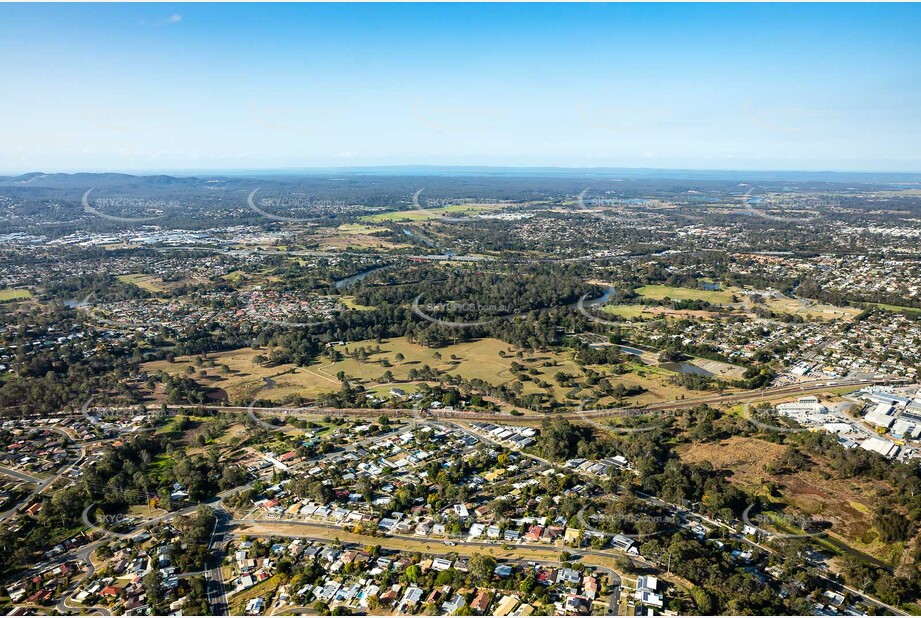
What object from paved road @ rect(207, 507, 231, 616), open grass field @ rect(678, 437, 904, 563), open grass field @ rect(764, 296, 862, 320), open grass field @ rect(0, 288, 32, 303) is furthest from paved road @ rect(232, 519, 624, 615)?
open grass field @ rect(0, 288, 32, 303)

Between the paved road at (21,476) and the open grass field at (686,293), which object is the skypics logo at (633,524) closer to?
the paved road at (21,476)

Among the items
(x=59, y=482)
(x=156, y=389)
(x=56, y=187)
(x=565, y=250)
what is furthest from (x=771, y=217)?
(x=56, y=187)

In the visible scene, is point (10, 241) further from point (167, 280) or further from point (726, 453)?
point (726, 453)

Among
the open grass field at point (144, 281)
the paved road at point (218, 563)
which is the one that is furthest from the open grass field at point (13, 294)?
the paved road at point (218, 563)

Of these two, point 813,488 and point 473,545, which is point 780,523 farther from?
point 473,545

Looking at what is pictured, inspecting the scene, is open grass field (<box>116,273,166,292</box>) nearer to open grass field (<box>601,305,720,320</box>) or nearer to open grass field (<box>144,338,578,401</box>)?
open grass field (<box>144,338,578,401</box>)

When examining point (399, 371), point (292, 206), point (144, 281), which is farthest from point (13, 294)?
point (292, 206)
